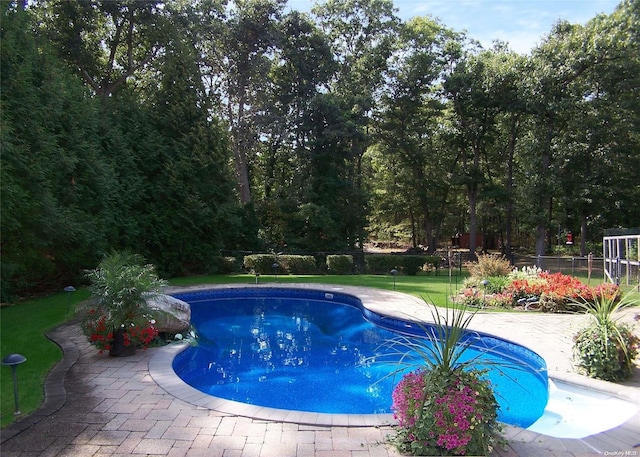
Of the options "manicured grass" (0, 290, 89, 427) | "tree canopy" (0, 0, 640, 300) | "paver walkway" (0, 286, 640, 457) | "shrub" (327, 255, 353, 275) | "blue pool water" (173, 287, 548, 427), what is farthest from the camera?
"shrub" (327, 255, 353, 275)

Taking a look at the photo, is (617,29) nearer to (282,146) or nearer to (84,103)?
(282,146)

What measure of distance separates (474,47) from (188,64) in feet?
59.5

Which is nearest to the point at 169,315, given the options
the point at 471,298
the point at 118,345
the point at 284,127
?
the point at 118,345

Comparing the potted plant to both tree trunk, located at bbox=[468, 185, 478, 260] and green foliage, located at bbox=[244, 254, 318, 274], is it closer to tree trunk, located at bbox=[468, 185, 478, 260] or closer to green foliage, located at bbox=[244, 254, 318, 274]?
green foliage, located at bbox=[244, 254, 318, 274]

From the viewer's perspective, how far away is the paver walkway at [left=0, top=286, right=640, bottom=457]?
3160 millimetres

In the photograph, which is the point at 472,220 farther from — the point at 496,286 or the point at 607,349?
the point at 607,349

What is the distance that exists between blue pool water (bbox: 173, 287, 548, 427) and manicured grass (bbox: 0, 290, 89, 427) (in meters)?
1.71

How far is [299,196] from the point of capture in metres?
21.3

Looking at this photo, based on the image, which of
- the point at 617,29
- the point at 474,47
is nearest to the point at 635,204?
the point at 617,29

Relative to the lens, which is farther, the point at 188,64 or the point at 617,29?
the point at 617,29

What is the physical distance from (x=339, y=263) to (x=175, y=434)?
555 inches

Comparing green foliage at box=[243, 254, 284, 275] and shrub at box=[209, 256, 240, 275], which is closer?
shrub at box=[209, 256, 240, 275]

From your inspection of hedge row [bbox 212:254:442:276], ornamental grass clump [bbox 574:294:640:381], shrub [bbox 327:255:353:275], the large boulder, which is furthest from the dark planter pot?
shrub [bbox 327:255:353:275]

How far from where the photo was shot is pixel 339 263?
57.1 ft
